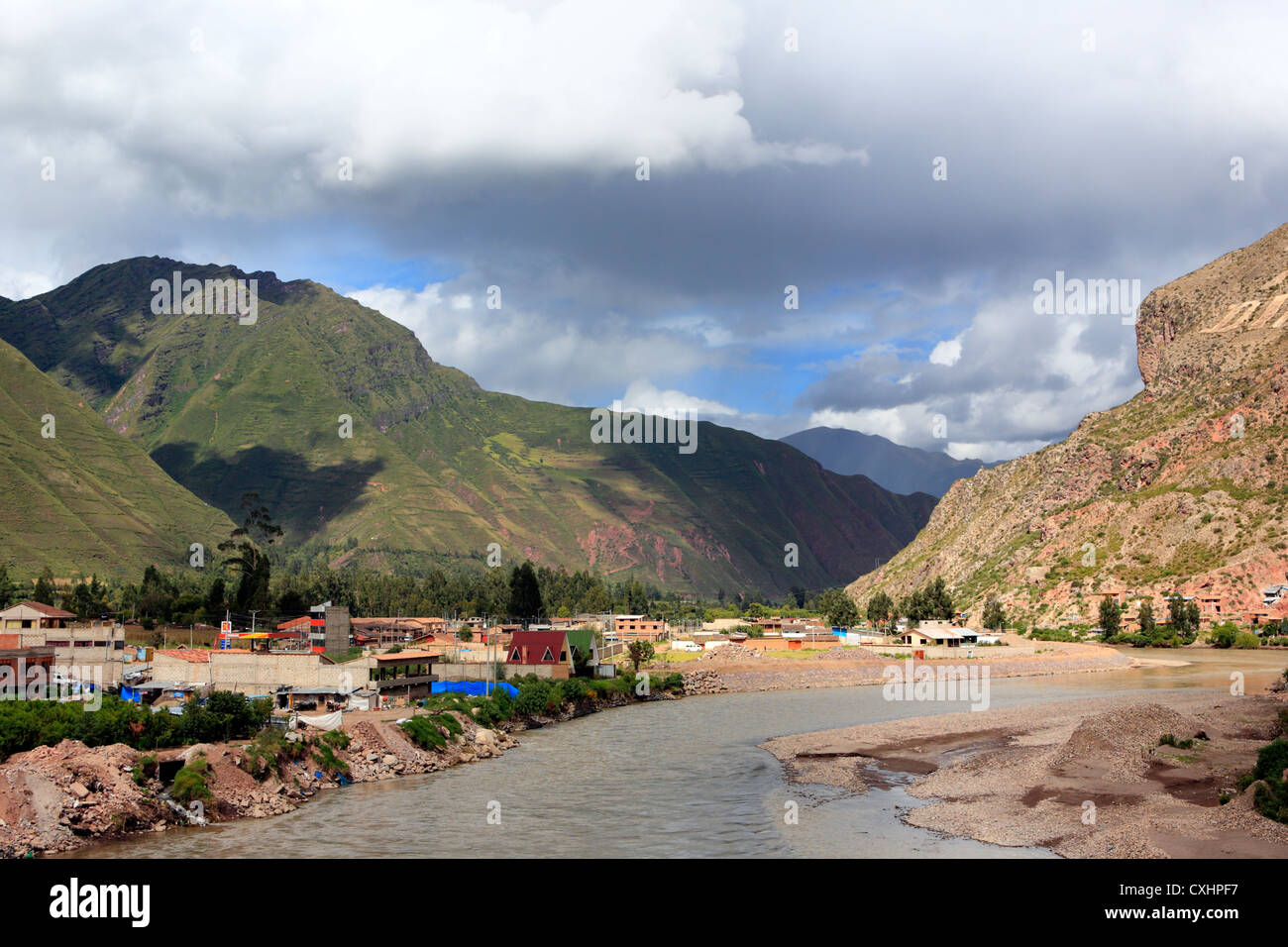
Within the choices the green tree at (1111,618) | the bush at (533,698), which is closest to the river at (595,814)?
the bush at (533,698)

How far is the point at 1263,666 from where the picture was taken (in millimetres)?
117125

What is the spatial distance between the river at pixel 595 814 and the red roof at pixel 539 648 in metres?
20.3

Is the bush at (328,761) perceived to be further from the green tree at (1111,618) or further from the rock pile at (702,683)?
the green tree at (1111,618)

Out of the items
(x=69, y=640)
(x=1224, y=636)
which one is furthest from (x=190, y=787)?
(x=1224, y=636)

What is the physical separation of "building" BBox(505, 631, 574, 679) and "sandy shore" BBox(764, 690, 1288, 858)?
105ft

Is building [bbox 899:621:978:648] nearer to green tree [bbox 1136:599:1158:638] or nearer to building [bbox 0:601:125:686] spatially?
green tree [bbox 1136:599:1158:638]

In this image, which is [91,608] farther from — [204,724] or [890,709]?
[890,709]

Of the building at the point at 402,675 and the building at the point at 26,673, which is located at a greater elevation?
the building at the point at 26,673

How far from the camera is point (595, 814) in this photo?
46.4m

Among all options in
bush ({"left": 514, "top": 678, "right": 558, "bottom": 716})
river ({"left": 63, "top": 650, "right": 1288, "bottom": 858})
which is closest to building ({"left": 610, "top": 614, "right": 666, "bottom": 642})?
bush ({"left": 514, "top": 678, "right": 558, "bottom": 716})

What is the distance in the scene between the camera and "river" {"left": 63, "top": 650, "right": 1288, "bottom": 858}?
39.0 metres

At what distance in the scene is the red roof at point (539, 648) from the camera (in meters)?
97.7
